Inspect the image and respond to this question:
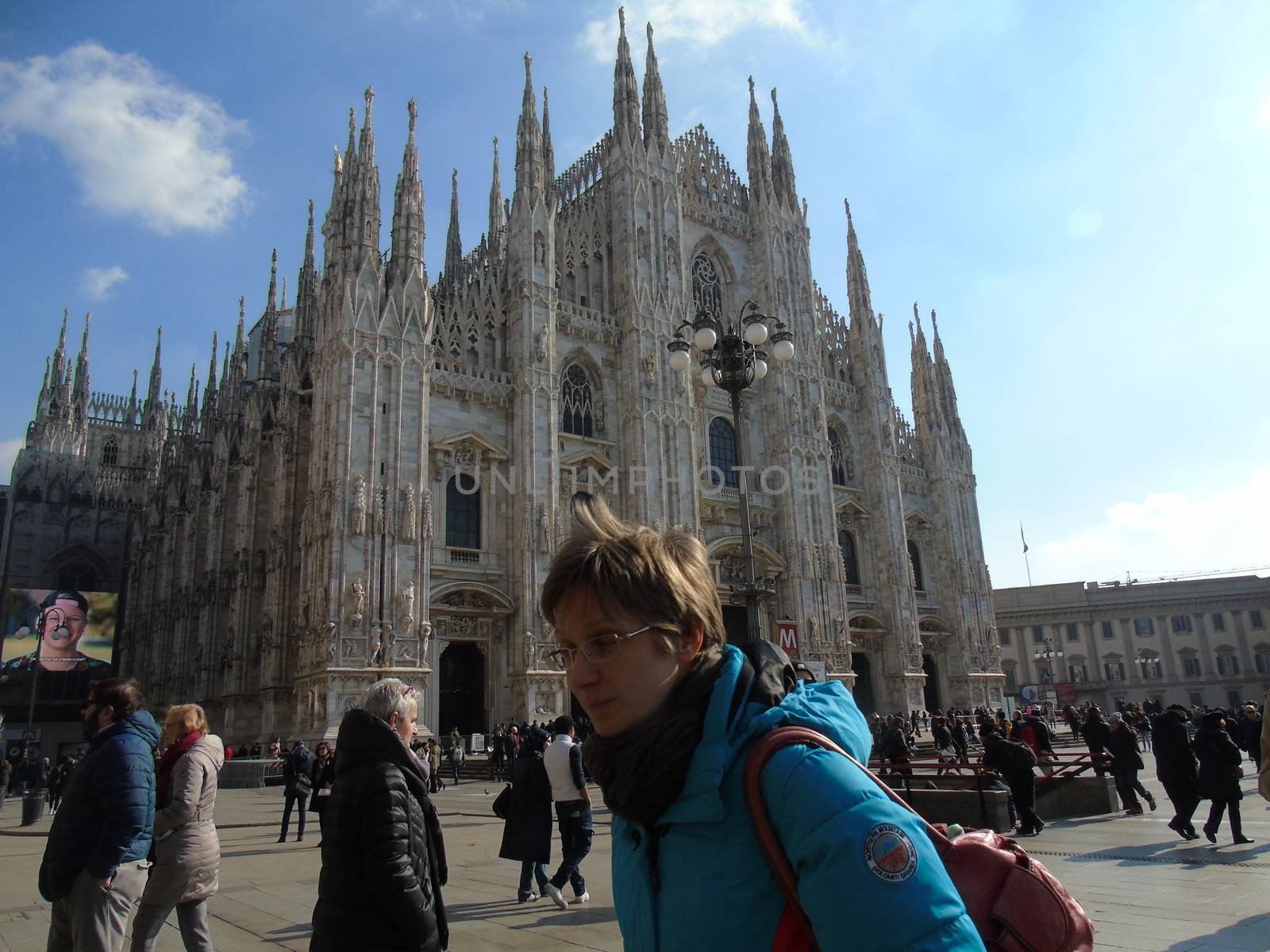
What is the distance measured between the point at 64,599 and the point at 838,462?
→ 38.5 m

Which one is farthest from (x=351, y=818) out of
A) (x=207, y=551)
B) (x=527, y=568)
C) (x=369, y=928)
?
(x=207, y=551)

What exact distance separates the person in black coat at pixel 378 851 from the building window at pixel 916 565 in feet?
123

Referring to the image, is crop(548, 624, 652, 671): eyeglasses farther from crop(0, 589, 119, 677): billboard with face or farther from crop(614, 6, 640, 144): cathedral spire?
crop(0, 589, 119, 677): billboard with face

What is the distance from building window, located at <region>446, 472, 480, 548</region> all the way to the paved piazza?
15533 millimetres

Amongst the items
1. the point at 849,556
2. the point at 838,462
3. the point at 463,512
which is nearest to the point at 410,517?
the point at 463,512

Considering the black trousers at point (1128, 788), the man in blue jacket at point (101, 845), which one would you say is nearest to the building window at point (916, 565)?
the black trousers at point (1128, 788)

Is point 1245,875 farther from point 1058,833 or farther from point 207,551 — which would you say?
point 207,551

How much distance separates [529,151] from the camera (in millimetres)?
30922

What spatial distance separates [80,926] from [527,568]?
22.5 meters

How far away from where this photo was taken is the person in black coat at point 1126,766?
1214 cm

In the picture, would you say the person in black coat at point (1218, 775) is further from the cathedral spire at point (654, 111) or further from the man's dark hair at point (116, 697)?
the cathedral spire at point (654, 111)

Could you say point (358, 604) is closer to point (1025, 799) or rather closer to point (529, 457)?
point (529, 457)

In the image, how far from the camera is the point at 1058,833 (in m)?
10.6

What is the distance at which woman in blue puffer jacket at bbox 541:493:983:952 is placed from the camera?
Answer: 135cm
